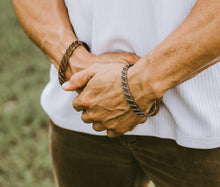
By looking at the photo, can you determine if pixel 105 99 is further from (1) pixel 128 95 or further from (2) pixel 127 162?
(2) pixel 127 162

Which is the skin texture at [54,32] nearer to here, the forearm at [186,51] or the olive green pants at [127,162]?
the forearm at [186,51]

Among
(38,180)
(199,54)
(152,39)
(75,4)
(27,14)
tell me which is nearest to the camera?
(199,54)

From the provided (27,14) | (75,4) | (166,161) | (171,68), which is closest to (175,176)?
(166,161)

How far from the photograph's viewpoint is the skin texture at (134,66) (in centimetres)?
92

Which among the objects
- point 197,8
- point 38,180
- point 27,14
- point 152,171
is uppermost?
point 197,8

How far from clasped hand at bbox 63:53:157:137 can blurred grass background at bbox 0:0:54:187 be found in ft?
5.12

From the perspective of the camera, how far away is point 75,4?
3.88 ft

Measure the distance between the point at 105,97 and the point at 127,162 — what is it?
0.41m

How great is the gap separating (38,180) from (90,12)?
5.73ft

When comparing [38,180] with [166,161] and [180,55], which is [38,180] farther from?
[180,55]

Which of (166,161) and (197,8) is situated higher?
(197,8)

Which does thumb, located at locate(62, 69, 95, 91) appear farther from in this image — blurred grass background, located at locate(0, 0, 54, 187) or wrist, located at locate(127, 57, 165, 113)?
blurred grass background, located at locate(0, 0, 54, 187)

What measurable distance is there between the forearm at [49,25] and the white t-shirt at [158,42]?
0.27ft

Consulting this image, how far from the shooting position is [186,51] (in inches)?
36.8
